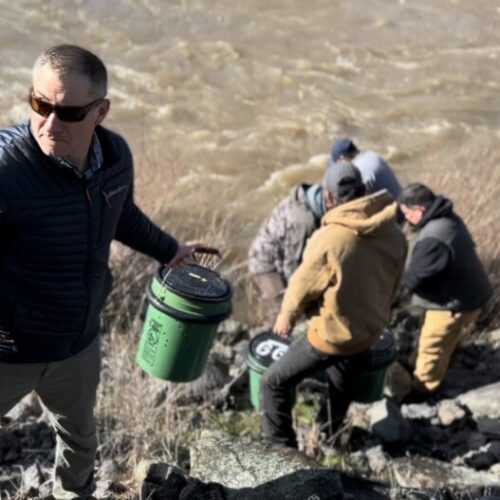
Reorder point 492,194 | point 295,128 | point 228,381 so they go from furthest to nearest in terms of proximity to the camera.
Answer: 1. point 295,128
2. point 492,194
3. point 228,381

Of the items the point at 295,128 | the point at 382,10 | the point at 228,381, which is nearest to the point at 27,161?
the point at 228,381

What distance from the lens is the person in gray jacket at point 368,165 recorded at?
5.91 meters

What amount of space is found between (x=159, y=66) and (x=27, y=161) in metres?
10.2

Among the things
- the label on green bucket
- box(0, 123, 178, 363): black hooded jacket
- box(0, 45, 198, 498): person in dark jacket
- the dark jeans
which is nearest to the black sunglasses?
box(0, 45, 198, 498): person in dark jacket

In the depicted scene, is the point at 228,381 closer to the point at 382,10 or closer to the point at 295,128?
the point at 295,128

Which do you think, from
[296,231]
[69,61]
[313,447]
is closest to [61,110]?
[69,61]

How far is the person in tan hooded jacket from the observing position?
416 cm

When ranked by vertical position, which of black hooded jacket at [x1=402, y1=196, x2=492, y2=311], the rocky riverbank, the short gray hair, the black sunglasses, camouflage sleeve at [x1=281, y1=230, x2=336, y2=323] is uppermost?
the short gray hair

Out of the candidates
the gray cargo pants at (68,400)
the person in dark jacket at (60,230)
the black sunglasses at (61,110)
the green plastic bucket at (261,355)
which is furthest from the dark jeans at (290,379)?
the black sunglasses at (61,110)

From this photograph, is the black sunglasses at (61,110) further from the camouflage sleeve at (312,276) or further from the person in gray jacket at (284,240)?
the person in gray jacket at (284,240)

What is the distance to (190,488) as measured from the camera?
3588 mm

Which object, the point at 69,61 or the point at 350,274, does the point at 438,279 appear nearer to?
the point at 350,274

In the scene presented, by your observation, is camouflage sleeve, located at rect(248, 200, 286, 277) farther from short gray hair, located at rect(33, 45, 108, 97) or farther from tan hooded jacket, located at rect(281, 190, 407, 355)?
short gray hair, located at rect(33, 45, 108, 97)

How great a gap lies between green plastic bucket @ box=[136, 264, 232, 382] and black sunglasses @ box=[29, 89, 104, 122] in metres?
1.54
